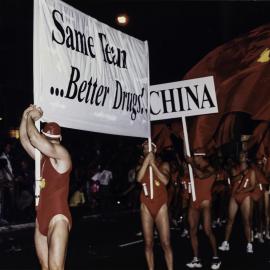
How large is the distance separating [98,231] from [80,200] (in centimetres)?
177

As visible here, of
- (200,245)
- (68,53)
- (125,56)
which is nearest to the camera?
(68,53)

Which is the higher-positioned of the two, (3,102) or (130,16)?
(130,16)

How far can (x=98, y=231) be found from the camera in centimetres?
1427

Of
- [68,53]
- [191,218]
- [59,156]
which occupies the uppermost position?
[68,53]

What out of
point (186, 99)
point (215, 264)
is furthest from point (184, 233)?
point (186, 99)

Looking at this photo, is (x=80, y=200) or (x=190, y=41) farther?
(x=190, y=41)

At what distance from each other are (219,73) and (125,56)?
128 inches

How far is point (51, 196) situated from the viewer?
18.3 ft

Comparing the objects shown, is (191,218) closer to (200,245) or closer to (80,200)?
(200,245)

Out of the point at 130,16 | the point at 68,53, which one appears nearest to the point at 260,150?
the point at 68,53

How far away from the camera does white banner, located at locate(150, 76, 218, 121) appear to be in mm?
8695

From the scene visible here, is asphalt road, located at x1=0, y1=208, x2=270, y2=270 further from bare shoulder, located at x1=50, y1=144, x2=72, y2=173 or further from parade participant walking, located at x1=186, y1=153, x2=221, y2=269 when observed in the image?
bare shoulder, located at x1=50, y1=144, x2=72, y2=173

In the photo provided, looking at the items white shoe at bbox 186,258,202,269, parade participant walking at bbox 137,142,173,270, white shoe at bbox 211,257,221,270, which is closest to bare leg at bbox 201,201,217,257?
white shoe at bbox 211,257,221,270

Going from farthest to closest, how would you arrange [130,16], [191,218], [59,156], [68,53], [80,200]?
1. [130,16]
2. [80,200]
3. [191,218]
4. [68,53]
5. [59,156]
